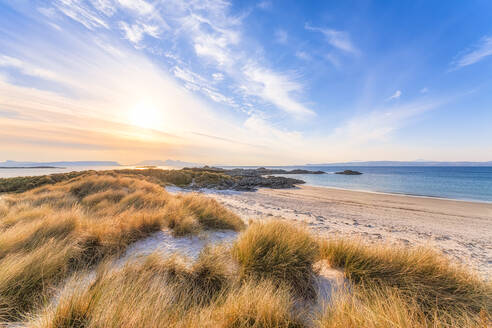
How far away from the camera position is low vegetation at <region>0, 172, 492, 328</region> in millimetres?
1646

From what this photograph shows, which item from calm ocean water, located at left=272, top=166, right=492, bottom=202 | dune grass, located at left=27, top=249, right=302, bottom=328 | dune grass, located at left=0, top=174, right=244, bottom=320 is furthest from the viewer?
calm ocean water, located at left=272, top=166, right=492, bottom=202

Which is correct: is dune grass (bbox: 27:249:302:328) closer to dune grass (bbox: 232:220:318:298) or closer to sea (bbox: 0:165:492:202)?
dune grass (bbox: 232:220:318:298)

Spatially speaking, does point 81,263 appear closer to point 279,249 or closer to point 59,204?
point 279,249

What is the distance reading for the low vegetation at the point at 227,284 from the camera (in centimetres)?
165

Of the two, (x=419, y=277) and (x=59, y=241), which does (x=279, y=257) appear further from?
(x=59, y=241)

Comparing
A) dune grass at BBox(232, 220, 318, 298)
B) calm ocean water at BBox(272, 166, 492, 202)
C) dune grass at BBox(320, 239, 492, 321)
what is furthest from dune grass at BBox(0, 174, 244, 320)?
calm ocean water at BBox(272, 166, 492, 202)

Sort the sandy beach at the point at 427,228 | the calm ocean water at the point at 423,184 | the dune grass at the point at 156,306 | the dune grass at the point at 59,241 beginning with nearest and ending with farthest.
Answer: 1. the dune grass at the point at 156,306
2. the dune grass at the point at 59,241
3. the sandy beach at the point at 427,228
4. the calm ocean water at the point at 423,184

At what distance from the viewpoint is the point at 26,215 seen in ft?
14.1

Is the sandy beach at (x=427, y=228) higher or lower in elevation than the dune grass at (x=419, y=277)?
lower

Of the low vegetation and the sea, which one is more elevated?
the low vegetation

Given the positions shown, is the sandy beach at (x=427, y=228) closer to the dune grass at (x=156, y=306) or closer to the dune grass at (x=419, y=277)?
the dune grass at (x=419, y=277)

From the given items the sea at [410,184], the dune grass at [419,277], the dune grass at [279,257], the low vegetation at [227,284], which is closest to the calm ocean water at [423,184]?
the sea at [410,184]

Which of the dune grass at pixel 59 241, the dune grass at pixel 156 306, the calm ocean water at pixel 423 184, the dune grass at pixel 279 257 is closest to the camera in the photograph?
the dune grass at pixel 156 306

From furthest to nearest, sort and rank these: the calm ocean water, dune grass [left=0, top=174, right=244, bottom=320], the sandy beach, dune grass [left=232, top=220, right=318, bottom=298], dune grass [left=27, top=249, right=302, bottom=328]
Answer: the calm ocean water
the sandy beach
dune grass [left=232, top=220, right=318, bottom=298]
dune grass [left=0, top=174, right=244, bottom=320]
dune grass [left=27, top=249, right=302, bottom=328]
